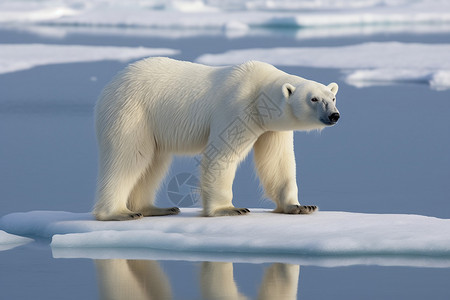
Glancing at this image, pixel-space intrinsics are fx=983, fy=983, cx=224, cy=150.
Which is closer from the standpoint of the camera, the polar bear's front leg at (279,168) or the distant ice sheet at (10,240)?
the distant ice sheet at (10,240)

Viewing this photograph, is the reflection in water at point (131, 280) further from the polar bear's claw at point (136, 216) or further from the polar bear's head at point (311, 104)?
the polar bear's head at point (311, 104)

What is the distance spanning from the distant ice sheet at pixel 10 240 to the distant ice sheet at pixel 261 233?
0.20 meters

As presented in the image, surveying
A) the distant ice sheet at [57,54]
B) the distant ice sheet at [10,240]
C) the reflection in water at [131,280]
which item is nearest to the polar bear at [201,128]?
the distant ice sheet at [10,240]

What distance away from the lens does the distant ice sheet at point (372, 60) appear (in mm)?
13555

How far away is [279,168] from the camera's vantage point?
6.40 meters

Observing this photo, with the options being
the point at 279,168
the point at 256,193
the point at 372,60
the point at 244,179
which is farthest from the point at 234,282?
the point at 372,60

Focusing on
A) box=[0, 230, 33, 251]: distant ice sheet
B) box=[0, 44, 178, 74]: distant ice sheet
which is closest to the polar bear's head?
box=[0, 230, 33, 251]: distant ice sheet

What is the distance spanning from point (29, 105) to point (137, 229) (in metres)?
6.30

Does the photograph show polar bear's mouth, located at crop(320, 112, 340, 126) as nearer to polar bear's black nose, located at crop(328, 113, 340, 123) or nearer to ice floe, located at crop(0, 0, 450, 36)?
polar bear's black nose, located at crop(328, 113, 340, 123)

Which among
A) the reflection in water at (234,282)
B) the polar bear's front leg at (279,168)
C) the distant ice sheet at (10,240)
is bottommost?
the distant ice sheet at (10,240)

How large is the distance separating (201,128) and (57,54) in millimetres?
10807

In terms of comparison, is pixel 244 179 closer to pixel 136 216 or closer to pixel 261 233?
pixel 136 216

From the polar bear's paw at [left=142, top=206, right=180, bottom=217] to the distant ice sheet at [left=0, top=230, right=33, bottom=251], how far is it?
871 millimetres

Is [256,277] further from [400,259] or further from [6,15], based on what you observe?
[6,15]
